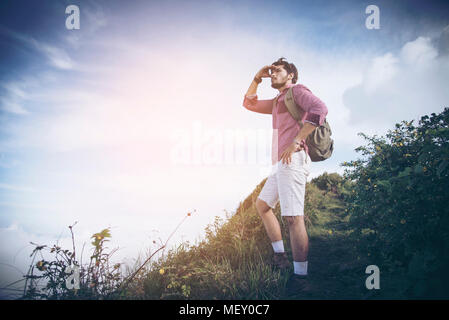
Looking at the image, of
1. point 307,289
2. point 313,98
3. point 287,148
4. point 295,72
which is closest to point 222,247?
point 307,289

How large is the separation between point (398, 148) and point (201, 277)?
3764mm

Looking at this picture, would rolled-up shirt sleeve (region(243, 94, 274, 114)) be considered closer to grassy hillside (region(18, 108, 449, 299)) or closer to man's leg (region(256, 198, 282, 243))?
man's leg (region(256, 198, 282, 243))

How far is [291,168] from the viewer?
283 cm

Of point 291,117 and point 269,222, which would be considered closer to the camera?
point 291,117

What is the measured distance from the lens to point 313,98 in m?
2.82

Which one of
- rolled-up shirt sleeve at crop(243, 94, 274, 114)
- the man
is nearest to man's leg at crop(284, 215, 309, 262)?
the man

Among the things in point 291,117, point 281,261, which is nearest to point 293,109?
point 291,117

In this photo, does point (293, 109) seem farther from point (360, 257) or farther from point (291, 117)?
point (360, 257)

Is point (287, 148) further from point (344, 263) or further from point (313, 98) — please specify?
point (344, 263)

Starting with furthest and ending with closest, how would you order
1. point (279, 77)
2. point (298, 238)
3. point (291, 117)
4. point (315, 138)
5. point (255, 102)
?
point (255, 102)
point (279, 77)
point (291, 117)
point (315, 138)
point (298, 238)

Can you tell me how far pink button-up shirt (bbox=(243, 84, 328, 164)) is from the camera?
2.71m

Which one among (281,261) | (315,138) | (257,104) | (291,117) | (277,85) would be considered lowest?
(281,261)

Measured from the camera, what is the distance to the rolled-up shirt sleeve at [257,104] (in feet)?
12.0

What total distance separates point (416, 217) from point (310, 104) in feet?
5.41
